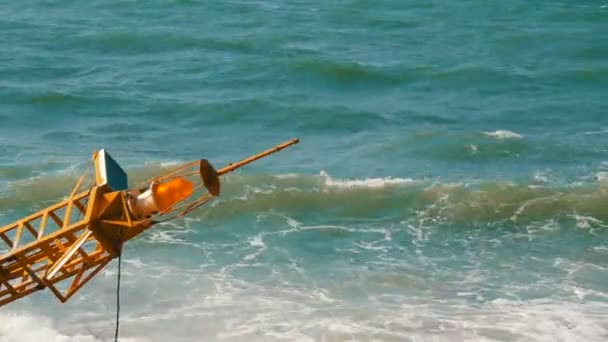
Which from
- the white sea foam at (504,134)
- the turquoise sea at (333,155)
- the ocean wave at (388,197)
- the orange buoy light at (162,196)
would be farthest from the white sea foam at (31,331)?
the white sea foam at (504,134)

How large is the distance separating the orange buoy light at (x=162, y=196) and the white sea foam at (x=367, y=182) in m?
17.6

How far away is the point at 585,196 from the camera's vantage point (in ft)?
103

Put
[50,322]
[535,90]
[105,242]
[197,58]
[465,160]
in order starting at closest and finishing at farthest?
1. [105,242]
2. [50,322]
3. [465,160]
4. [535,90]
5. [197,58]

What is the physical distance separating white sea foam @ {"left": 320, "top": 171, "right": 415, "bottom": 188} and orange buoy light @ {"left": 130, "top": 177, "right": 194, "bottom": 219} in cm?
1761

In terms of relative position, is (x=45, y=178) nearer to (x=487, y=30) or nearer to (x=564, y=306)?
(x=564, y=306)

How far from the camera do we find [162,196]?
1453 centimetres

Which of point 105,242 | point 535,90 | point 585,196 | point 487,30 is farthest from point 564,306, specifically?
point 487,30

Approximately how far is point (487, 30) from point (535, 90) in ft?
27.3

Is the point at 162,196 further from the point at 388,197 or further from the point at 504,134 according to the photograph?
the point at 504,134

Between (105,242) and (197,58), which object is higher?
(105,242)

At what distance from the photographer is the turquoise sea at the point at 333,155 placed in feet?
81.5

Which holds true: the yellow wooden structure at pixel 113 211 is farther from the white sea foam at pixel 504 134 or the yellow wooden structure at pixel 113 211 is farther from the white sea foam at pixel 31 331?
the white sea foam at pixel 504 134

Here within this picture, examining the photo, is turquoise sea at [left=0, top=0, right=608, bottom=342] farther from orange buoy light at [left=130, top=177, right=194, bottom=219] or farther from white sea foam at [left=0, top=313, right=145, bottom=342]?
orange buoy light at [left=130, top=177, right=194, bottom=219]

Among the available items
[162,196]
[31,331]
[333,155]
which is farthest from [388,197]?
[162,196]
